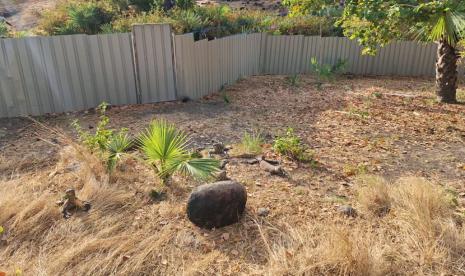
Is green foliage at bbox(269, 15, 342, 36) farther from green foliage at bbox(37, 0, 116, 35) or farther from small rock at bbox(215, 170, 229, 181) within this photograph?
small rock at bbox(215, 170, 229, 181)

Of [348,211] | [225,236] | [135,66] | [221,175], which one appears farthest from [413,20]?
[225,236]

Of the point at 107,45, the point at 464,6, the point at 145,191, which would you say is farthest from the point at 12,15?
the point at 464,6

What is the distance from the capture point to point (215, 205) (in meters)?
2.83

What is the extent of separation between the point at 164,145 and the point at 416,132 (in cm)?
393

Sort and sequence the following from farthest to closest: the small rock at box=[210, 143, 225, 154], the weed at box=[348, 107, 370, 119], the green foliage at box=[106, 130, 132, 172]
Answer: the weed at box=[348, 107, 370, 119]
the small rock at box=[210, 143, 225, 154]
the green foliage at box=[106, 130, 132, 172]

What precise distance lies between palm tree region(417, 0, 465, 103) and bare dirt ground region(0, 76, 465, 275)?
556mm

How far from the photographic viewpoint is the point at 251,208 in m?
3.12

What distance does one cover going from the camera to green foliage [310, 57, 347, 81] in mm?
9523

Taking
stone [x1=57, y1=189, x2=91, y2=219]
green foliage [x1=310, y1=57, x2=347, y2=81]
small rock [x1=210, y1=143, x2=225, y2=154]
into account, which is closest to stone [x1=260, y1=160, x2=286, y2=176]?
small rock [x1=210, y1=143, x2=225, y2=154]

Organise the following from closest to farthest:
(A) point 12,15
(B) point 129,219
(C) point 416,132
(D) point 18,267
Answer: (D) point 18,267 < (B) point 129,219 < (C) point 416,132 < (A) point 12,15

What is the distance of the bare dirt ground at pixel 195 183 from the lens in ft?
8.48

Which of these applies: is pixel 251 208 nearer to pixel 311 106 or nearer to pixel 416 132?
pixel 416 132

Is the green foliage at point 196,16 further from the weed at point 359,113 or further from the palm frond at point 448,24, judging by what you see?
the palm frond at point 448,24

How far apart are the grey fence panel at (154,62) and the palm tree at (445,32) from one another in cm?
399
